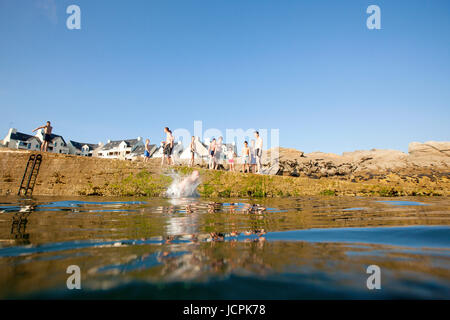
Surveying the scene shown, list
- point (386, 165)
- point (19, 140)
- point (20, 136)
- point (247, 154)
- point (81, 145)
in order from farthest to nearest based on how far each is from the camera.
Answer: point (81, 145), point (20, 136), point (19, 140), point (386, 165), point (247, 154)

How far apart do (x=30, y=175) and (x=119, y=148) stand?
62.1 metres

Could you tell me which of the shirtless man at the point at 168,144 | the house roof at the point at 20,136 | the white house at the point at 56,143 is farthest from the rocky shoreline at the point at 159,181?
the white house at the point at 56,143

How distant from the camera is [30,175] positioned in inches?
261

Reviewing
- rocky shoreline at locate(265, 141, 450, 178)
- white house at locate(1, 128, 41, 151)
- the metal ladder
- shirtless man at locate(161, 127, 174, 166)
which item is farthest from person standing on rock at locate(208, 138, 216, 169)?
white house at locate(1, 128, 41, 151)

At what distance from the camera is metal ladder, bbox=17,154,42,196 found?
6.52 m

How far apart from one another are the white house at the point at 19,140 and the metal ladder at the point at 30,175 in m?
58.1

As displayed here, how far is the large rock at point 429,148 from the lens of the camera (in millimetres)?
16016

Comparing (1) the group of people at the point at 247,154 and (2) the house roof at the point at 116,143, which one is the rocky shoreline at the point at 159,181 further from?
(2) the house roof at the point at 116,143

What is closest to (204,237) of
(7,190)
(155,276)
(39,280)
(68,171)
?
(155,276)

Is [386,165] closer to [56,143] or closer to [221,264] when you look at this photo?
[221,264]

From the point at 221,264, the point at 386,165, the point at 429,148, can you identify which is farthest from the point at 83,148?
the point at 221,264
